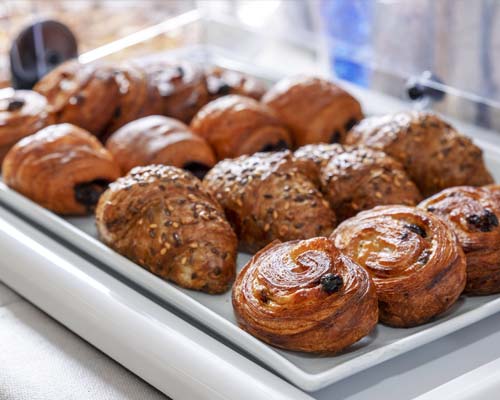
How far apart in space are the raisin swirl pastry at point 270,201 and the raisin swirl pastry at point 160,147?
0.80 ft

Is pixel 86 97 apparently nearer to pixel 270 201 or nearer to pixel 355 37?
pixel 270 201

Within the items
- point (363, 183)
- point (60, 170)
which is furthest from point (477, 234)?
point (60, 170)

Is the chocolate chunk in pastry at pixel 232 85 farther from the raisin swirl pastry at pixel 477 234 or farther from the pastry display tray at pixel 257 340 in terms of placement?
the raisin swirl pastry at pixel 477 234

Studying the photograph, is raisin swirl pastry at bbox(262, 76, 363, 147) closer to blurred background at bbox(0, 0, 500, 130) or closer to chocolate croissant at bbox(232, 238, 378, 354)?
blurred background at bbox(0, 0, 500, 130)

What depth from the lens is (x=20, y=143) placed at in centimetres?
193

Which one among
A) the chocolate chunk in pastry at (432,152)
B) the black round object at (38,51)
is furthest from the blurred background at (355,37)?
the chocolate chunk in pastry at (432,152)

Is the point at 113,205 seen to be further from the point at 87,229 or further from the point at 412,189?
the point at 412,189

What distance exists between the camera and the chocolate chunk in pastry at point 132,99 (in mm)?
2248

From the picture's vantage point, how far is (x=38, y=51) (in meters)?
2.61

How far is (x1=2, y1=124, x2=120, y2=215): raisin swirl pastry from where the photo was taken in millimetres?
1836

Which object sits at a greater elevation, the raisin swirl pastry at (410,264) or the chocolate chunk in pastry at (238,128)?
the raisin swirl pastry at (410,264)

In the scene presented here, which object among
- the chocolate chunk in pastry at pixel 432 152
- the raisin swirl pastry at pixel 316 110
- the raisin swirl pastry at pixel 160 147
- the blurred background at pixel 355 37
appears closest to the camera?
the chocolate chunk in pastry at pixel 432 152

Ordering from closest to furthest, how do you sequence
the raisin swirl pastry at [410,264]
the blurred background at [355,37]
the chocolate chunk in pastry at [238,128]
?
the raisin swirl pastry at [410,264]
the chocolate chunk in pastry at [238,128]
the blurred background at [355,37]

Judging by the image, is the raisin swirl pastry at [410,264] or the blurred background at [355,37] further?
the blurred background at [355,37]
